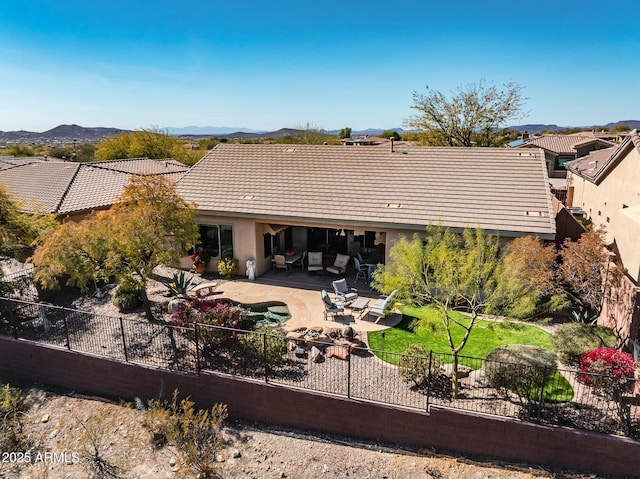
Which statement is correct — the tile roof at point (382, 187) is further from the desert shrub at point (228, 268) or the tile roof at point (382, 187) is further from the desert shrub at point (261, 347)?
the desert shrub at point (261, 347)

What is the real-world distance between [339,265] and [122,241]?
389 inches

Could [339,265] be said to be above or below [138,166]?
below

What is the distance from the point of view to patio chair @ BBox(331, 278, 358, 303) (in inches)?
653

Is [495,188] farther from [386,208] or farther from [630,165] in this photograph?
[630,165]

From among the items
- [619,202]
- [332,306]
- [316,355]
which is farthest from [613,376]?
[619,202]

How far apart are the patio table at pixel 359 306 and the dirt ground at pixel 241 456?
5460mm

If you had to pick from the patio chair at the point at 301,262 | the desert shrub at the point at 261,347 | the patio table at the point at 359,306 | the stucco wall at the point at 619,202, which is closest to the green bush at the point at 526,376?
the stucco wall at the point at 619,202

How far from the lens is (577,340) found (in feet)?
40.9

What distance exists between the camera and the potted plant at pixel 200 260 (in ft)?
68.6

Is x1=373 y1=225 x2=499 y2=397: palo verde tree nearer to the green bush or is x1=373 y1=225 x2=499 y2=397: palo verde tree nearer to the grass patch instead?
the green bush

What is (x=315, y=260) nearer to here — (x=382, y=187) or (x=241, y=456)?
(x=382, y=187)

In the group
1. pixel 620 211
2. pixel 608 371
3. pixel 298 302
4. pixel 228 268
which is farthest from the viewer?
pixel 228 268

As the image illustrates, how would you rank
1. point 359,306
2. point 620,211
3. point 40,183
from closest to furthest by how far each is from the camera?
point 620,211 → point 359,306 → point 40,183

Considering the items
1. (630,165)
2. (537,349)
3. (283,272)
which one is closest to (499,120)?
(630,165)
